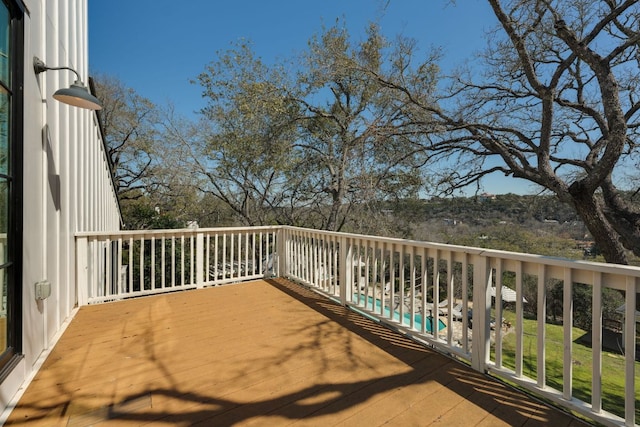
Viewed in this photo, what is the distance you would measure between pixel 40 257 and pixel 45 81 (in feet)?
4.67

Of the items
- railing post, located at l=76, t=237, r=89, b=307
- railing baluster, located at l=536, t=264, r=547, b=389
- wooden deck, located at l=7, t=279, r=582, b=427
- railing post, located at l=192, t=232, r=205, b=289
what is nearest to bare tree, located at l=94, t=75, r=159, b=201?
railing post, located at l=192, t=232, r=205, b=289

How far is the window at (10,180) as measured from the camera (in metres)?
1.85

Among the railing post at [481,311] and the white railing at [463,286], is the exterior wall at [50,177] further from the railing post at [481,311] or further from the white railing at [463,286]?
the railing post at [481,311]

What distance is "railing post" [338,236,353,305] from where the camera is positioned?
3.59 m

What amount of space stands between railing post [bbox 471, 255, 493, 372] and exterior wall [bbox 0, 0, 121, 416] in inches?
119

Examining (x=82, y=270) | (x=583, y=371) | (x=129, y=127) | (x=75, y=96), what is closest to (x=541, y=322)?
(x=75, y=96)

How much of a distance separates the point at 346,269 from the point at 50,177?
2.99 metres

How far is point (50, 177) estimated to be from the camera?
8.68 feet

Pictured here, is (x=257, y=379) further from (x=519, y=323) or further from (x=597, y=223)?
(x=597, y=223)

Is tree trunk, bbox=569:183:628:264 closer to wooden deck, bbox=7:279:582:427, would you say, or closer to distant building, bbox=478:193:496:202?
distant building, bbox=478:193:496:202

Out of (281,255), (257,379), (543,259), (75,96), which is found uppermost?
(75,96)

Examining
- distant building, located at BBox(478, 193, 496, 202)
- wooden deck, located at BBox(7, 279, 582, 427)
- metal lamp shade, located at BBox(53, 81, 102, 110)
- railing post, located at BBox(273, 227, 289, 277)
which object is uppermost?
metal lamp shade, located at BBox(53, 81, 102, 110)

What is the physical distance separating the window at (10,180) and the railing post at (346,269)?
2.77 meters

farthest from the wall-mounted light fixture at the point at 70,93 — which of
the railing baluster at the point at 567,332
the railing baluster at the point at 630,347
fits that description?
the railing baluster at the point at 630,347
